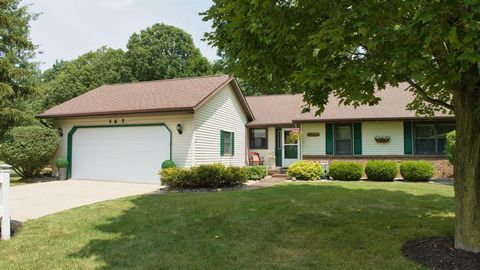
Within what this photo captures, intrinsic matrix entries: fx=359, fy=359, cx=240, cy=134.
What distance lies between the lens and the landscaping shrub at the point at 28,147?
14.6 metres

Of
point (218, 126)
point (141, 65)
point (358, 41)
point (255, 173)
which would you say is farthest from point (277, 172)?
point (141, 65)

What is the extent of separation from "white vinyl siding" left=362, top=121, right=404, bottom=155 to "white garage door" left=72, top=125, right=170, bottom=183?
30.6ft

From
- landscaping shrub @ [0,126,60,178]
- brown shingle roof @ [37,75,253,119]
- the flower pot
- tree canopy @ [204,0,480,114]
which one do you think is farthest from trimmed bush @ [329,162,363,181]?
landscaping shrub @ [0,126,60,178]

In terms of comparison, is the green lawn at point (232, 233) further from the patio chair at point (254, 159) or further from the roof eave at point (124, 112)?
the patio chair at point (254, 159)

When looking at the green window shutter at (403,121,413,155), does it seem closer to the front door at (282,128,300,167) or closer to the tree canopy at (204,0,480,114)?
the front door at (282,128,300,167)

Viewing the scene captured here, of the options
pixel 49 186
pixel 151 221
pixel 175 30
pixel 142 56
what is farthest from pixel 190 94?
pixel 175 30

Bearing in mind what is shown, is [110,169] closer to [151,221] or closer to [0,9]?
[0,9]

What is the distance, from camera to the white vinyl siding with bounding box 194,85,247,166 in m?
14.7

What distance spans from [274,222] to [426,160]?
12.0 m

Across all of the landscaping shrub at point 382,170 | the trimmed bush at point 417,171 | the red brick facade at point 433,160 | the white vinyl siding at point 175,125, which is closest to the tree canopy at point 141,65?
the white vinyl siding at point 175,125

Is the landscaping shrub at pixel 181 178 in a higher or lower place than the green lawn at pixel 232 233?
higher

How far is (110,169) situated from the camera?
1538 cm

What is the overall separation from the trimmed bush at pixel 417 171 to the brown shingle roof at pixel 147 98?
28.0 feet

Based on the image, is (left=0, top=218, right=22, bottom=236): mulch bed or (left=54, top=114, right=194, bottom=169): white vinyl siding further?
(left=54, top=114, right=194, bottom=169): white vinyl siding
